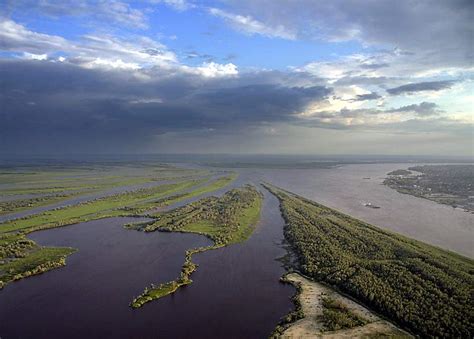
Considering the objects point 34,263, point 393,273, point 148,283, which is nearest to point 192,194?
point 34,263

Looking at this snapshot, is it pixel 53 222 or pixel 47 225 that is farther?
pixel 53 222

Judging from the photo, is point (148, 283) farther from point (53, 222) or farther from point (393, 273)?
point (53, 222)

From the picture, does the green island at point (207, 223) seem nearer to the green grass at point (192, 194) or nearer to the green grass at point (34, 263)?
the green grass at point (192, 194)

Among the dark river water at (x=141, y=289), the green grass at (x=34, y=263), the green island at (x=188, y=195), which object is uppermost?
the green island at (x=188, y=195)

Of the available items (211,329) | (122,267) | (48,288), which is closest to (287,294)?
(211,329)

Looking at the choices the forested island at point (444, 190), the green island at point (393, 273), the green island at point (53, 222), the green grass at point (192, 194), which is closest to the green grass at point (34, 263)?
the green island at point (53, 222)

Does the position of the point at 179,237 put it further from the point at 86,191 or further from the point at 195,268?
the point at 86,191
